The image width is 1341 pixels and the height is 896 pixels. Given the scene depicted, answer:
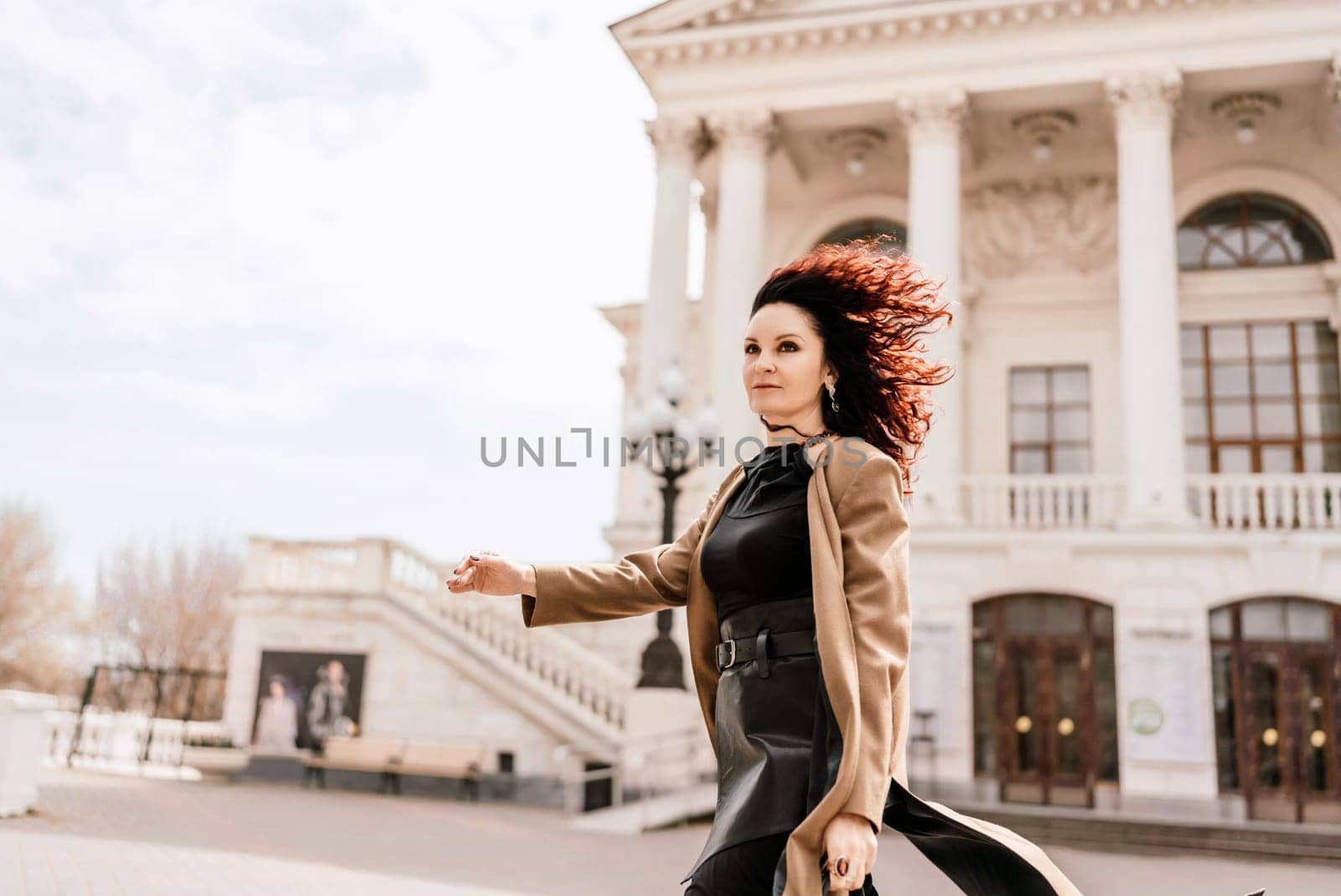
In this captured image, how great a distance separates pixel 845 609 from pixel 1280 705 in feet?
60.6

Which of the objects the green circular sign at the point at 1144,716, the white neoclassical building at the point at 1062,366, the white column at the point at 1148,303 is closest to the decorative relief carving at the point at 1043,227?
the white neoclassical building at the point at 1062,366

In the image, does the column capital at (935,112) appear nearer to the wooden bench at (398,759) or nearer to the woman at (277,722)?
→ the wooden bench at (398,759)

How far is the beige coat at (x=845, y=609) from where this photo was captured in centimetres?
237

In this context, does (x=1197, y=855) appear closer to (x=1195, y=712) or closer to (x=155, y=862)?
(x=1195, y=712)

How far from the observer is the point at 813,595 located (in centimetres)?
261

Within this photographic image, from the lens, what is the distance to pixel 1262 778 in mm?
18000

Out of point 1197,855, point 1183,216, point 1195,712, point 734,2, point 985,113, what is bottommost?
point 1197,855

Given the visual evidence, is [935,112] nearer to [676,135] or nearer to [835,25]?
[835,25]

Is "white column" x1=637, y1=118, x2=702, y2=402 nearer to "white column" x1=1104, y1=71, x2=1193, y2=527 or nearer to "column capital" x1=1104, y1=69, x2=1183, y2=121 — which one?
"column capital" x1=1104, y1=69, x2=1183, y2=121

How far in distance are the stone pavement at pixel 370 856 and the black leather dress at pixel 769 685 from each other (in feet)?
20.6

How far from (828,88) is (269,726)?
15645 mm

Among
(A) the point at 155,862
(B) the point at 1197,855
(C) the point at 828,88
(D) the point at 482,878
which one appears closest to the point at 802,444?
(D) the point at 482,878

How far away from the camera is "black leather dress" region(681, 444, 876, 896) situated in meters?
2.49

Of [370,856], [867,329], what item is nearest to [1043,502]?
[370,856]
